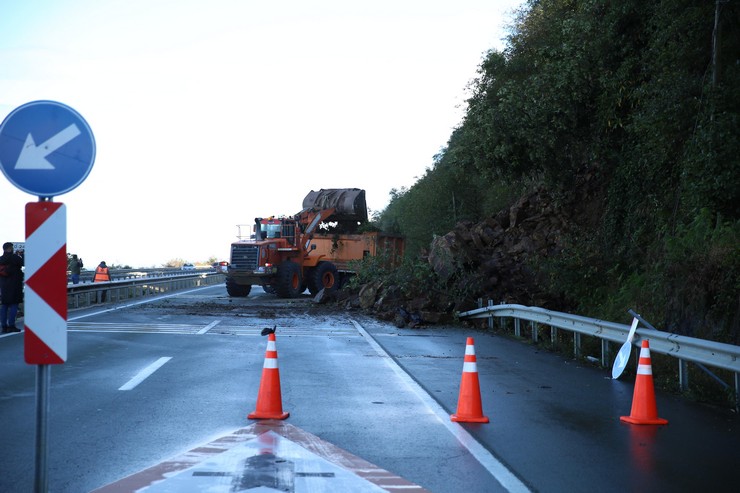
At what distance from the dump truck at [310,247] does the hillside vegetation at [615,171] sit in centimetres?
741

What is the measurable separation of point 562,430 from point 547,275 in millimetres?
13500

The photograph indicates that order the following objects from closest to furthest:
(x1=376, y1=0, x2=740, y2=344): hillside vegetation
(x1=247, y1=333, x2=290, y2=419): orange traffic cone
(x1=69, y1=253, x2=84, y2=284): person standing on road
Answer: (x1=247, y1=333, x2=290, y2=419): orange traffic cone < (x1=376, y1=0, x2=740, y2=344): hillside vegetation < (x1=69, y1=253, x2=84, y2=284): person standing on road

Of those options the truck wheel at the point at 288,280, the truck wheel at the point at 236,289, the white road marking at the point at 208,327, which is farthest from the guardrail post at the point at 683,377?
the truck wheel at the point at 236,289

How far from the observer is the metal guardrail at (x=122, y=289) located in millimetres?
26053

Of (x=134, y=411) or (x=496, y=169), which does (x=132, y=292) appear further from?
(x=134, y=411)

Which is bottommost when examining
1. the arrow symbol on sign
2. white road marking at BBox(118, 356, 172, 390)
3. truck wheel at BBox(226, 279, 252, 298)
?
white road marking at BBox(118, 356, 172, 390)

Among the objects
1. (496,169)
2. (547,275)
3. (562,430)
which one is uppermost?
(496,169)

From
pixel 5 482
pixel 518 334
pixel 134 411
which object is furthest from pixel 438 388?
pixel 518 334

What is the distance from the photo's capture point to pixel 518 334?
17.3 metres

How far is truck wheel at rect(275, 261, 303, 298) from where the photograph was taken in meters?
32.2

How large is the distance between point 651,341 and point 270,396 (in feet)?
17.8

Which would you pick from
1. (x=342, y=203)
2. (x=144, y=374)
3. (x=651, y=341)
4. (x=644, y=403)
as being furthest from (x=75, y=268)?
(x=644, y=403)

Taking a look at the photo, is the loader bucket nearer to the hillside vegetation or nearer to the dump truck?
the dump truck

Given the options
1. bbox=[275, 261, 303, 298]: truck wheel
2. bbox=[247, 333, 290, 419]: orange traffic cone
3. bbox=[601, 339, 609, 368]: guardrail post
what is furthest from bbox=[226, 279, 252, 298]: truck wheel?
bbox=[247, 333, 290, 419]: orange traffic cone
